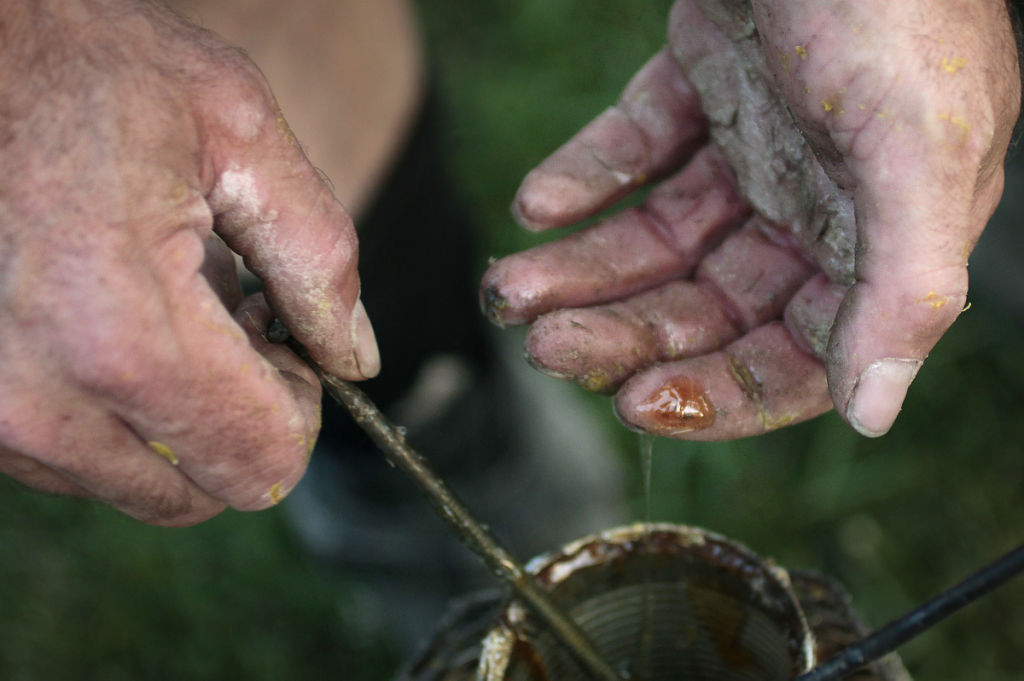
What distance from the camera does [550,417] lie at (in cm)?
226

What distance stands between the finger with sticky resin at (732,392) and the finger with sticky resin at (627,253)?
0.21 metres

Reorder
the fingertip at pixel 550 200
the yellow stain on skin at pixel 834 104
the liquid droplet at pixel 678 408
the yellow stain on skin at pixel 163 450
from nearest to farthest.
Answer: the yellow stain on skin at pixel 163 450, the yellow stain on skin at pixel 834 104, the liquid droplet at pixel 678 408, the fingertip at pixel 550 200

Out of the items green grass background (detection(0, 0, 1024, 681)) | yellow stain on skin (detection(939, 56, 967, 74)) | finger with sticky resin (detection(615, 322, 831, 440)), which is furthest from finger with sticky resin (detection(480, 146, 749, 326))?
green grass background (detection(0, 0, 1024, 681))

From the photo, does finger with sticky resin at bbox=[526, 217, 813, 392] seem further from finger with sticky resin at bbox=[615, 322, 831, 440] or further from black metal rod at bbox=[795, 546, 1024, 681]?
black metal rod at bbox=[795, 546, 1024, 681]

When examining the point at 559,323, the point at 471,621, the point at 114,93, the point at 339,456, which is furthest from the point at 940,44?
the point at 339,456

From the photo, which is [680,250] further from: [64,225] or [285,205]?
[64,225]

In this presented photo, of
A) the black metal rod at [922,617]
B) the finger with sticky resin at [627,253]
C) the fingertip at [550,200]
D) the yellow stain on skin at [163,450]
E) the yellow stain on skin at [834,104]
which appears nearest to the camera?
the black metal rod at [922,617]

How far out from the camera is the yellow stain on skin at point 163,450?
94cm

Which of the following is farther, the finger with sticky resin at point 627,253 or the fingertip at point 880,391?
the finger with sticky resin at point 627,253

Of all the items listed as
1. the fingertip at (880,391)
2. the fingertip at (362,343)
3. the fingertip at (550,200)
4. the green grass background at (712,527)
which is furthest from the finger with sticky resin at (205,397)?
the green grass background at (712,527)

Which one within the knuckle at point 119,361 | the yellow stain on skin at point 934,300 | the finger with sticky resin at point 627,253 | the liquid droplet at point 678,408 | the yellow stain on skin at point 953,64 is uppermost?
the yellow stain on skin at point 953,64

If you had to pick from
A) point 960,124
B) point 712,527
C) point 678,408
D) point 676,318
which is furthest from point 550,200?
point 712,527

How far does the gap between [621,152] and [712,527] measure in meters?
1.08

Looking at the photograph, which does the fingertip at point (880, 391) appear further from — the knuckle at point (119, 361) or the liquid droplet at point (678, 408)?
the knuckle at point (119, 361)
